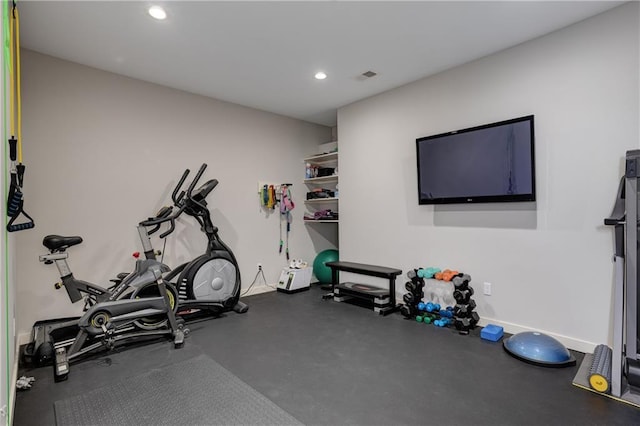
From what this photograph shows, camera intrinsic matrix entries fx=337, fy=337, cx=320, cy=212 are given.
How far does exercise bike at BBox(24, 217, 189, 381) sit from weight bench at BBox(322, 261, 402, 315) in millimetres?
2065

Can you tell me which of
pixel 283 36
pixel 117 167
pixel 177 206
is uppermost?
pixel 283 36

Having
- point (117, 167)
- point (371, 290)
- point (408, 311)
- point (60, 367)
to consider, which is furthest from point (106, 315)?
point (408, 311)

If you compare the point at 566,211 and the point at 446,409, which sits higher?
the point at 566,211

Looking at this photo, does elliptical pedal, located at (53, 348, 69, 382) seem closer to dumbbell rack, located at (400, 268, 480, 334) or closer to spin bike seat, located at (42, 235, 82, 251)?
spin bike seat, located at (42, 235, 82, 251)

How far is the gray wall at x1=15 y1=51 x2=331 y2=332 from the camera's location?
3.39 m

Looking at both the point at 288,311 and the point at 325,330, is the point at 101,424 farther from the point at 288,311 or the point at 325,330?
the point at 288,311

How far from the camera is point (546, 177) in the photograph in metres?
3.12

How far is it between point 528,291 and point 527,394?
4.18ft

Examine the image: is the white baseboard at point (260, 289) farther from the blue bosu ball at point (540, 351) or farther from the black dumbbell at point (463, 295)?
the blue bosu ball at point (540, 351)

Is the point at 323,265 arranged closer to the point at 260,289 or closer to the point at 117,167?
the point at 260,289

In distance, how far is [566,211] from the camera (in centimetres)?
300

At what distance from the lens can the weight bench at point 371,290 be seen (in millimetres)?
4098

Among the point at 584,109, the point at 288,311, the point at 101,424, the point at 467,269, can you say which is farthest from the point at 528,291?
the point at 101,424

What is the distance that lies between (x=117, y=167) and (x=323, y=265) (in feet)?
10.8
